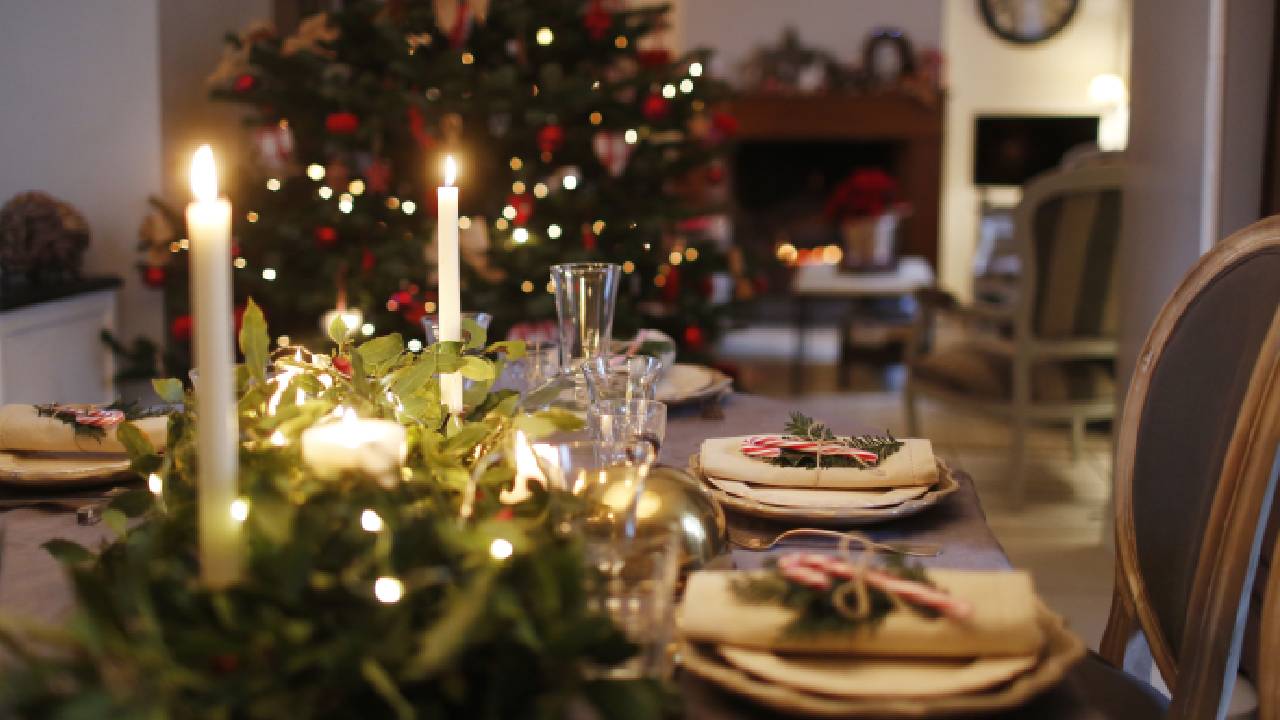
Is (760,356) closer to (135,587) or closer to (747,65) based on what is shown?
(747,65)

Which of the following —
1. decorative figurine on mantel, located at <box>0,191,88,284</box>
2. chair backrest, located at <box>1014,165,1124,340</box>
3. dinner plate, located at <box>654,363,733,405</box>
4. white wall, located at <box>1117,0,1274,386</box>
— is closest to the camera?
dinner plate, located at <box>654,363,733,405</box>

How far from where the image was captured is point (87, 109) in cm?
310

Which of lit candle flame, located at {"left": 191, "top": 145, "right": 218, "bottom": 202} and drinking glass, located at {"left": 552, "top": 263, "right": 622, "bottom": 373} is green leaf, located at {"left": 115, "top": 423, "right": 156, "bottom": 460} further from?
drinking glass, located at {"left": 552, "top": 263, "right": 622, "bottom": 373}

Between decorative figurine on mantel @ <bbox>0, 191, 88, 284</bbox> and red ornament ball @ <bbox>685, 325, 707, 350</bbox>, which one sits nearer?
decorative figurine on mantel @ <bbox>0, 191, 88, 284</bbox>

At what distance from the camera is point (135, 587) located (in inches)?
22.6

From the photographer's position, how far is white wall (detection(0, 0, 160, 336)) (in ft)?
9.93

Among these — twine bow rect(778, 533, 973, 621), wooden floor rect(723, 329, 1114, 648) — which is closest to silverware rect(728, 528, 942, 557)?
twine bow rect(778, 533, 973, 621)

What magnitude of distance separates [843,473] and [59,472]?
2.35 feet

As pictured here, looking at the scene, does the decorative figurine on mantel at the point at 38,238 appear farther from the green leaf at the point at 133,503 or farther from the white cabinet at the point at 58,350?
the green leaf at the point at 133,503

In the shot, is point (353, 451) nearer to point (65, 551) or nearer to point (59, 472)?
point (65, 551)

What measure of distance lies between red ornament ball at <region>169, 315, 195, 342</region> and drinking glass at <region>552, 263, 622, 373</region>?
2020mm

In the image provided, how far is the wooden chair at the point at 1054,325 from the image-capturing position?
3.34 metres

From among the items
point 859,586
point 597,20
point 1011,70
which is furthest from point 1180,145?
point 1011,70

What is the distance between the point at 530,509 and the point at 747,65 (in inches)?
301
